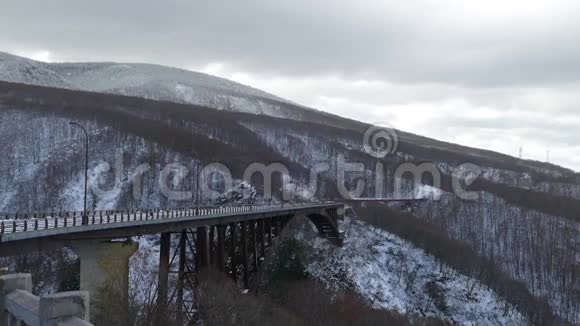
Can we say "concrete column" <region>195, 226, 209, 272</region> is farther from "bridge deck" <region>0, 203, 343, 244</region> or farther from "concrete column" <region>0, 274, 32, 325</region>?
"concrete column" <region>0, 274, 32, 325</region>

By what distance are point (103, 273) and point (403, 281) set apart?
2941 inches

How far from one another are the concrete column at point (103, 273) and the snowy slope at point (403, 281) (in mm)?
55790

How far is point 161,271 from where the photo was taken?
30.5 m

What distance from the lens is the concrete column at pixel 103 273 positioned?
2614 cm

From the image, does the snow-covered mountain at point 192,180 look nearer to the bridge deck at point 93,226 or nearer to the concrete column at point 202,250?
the concrete column at point 202,250

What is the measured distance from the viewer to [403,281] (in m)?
93.2

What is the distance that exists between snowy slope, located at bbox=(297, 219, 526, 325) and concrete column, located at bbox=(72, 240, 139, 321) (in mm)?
55790

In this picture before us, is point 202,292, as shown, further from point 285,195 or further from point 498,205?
point 498,205

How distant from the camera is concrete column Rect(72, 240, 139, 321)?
26141mm

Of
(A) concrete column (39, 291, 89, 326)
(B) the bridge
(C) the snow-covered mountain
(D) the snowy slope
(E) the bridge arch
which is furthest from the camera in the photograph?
(C) the snow-covered mountain

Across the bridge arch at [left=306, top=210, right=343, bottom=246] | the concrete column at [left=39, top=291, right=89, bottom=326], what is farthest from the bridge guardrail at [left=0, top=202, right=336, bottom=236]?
the bridge arch at [left=306, top=210, right=343, bottom=246]

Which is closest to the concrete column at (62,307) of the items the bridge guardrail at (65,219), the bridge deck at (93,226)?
the bridge deck at (93,226)

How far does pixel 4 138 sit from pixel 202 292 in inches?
5073

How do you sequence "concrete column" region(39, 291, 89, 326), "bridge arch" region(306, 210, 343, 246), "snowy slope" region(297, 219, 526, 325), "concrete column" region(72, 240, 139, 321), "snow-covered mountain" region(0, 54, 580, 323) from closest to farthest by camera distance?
"concrete column" region(39, 291, 89, 326) < "concrete column" region(72, 240, 139, 321) < "snowy slope" region(297, 219, 526, 325) < "bridge arch" region(306, 210, 343, 246) < "snow-covered mountain" region(0, 54, 580, 323)
